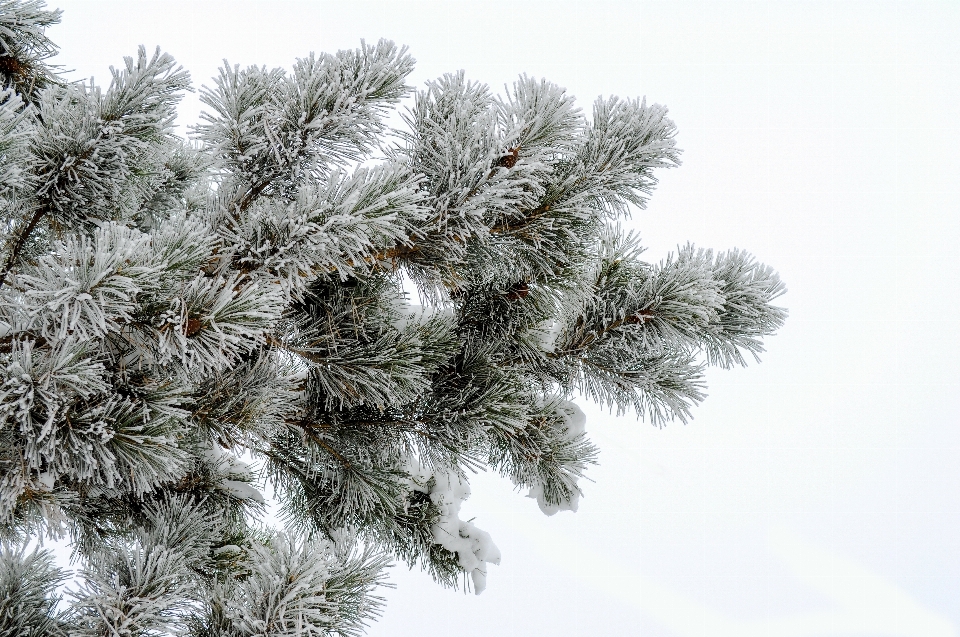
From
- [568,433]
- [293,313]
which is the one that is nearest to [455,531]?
[568,433]

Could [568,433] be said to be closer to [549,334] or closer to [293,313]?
[549,334]

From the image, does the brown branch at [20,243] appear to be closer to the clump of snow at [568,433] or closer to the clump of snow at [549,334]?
the clump of snow at [549,334]

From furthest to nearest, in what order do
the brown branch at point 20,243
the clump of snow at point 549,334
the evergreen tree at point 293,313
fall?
the clump of snow at point 549,334, the brown branch at point 20,243, the evergreen tree at point 293,313

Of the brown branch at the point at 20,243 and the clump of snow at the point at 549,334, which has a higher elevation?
the clump of snow at the point at 549,334

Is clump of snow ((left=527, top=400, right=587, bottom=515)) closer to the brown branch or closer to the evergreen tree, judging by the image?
the evergreen tree

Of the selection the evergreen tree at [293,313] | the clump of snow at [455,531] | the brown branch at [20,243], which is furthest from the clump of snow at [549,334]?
the brown branch at [20,243]

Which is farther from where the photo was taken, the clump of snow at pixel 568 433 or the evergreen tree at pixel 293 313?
the clump of snow at pixel 568 433
